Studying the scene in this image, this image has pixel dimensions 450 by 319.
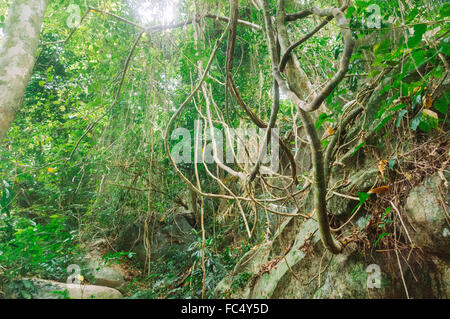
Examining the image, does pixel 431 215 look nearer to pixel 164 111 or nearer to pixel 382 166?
pixel 382 166

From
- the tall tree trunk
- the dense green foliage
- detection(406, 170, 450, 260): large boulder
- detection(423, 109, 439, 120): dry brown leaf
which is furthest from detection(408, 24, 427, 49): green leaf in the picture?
the tall tree trunk

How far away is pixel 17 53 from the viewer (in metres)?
1.36

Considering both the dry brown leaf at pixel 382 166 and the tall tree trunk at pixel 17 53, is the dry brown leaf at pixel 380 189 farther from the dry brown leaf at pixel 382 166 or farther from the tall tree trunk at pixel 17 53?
the tall tree trunk at pixel 17 53

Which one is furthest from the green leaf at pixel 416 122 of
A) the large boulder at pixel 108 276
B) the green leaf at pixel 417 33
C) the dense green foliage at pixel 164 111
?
the large boulder at pixel 108 276

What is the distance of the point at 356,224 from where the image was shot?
1.52 metres

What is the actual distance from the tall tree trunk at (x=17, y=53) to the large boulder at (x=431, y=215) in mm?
2150

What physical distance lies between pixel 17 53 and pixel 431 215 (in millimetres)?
2369

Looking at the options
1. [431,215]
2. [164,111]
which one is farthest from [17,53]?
[431,215]

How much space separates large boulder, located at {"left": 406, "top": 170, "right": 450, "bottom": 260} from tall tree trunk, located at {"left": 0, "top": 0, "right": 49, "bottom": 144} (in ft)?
7.05

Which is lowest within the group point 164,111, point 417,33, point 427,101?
point 427,101

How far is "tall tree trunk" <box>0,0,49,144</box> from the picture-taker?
1.27 m

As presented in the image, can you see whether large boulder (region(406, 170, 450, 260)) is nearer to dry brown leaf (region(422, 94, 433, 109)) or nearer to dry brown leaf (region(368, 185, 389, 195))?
dry brown leaf (region(368, 185, 389, 195))

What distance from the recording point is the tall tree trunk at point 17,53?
4.16 ft

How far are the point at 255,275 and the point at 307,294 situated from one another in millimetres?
619
